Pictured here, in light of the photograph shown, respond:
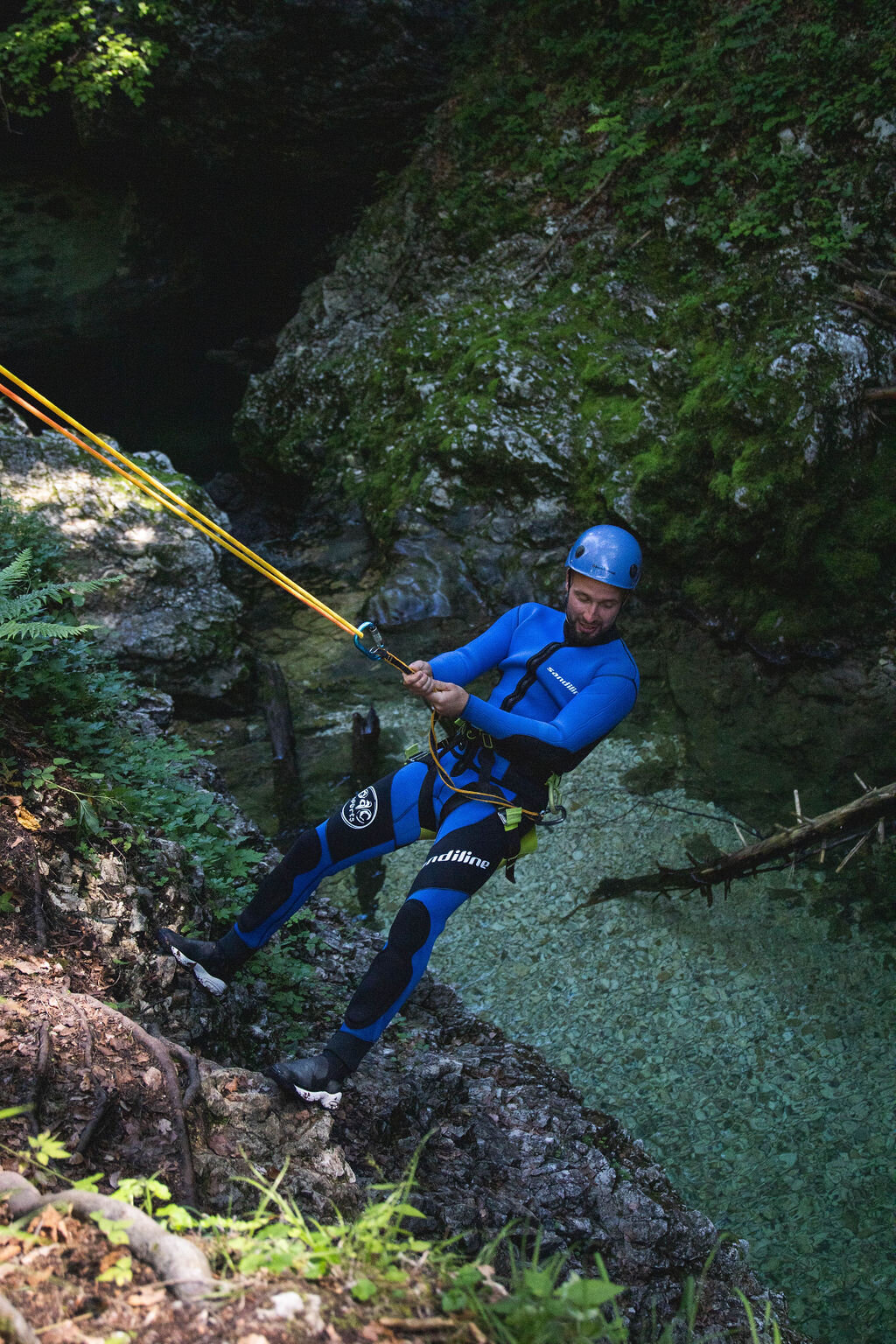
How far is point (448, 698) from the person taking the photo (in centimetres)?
316

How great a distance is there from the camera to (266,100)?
11219mm

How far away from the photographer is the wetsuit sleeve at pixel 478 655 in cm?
368

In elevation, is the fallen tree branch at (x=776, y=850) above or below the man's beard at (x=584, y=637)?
below

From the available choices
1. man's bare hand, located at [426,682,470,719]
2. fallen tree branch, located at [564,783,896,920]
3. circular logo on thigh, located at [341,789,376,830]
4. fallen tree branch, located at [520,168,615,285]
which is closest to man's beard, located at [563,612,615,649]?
man's bare hand, located at [426,682,470,719]

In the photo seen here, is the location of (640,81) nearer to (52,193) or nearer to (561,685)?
(52,193)

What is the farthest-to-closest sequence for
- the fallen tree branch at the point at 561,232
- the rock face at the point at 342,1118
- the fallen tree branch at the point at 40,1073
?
the fallen tree branch at the point at 561,232 < the rock face at the point at 342,1118 < the fallen tree branch at the point at 40,1073

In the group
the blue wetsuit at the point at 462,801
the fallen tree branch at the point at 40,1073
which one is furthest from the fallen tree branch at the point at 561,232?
the fallen tree branch at the point at 40,1073

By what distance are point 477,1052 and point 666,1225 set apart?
1.17 m

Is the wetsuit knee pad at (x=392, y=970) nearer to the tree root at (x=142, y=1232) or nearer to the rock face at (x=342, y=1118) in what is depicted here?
the rock face at (x=342, y=1118)

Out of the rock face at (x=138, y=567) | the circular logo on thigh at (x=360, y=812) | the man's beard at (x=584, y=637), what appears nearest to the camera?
the circular logo on thigh at (x=360, y=812)

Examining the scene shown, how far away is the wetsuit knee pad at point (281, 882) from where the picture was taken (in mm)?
3303

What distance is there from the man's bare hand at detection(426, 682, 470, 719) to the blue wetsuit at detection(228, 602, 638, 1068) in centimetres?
5

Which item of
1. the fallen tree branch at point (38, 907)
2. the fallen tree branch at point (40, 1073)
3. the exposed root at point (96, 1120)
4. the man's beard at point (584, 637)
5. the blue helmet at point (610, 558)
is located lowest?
the exposed root at point (96, 1120)

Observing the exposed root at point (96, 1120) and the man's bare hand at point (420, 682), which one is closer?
the exposed root at point (96, 1120)
